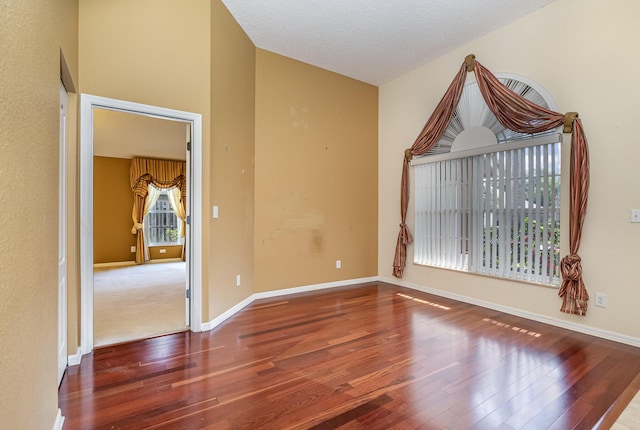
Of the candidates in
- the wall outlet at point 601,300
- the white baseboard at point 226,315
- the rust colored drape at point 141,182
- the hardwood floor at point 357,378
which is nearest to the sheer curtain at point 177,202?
the rust colored drape at point 141,182

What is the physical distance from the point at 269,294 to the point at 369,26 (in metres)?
3.59

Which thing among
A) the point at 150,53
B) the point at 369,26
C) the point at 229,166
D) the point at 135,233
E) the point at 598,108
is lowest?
the point at 135,233

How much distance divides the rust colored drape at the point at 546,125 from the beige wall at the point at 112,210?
7723 mm

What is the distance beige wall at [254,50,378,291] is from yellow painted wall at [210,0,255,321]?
223 millimetres

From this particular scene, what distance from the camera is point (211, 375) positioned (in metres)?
2.24

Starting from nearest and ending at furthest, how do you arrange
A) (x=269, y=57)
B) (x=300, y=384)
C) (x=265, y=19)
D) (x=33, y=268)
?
(x=33, y=268) < (x=300, y=384) < (x=265, y=19) < (x=269, y=57)

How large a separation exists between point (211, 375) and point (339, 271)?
2944 mm

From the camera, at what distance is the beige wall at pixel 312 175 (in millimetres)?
4273

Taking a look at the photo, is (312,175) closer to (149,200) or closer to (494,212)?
(494,212)

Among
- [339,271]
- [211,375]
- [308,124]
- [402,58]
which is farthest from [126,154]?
[211,375]

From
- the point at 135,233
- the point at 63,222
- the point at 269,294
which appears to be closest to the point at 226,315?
the point at 269,294

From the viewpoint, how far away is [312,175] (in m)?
4.68

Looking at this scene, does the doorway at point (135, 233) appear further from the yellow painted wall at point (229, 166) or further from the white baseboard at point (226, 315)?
the yellow painted wall at point (229, 166)

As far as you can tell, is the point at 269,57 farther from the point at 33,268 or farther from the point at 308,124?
the point at 33,268
